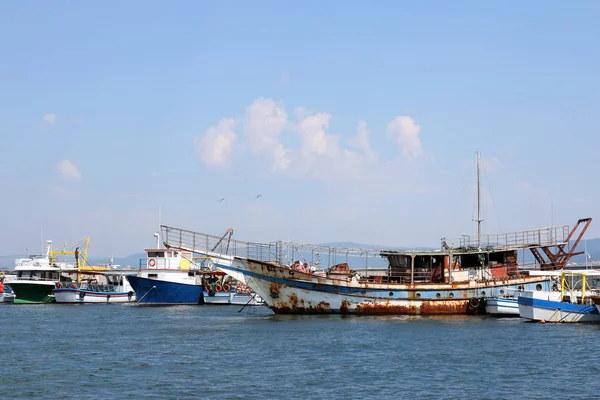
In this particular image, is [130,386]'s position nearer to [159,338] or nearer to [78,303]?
[159,338]

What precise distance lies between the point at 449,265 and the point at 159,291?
3123 cm

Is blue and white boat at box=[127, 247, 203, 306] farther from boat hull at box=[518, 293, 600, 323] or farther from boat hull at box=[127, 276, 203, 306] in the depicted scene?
boat hull at box=[518, 293, 600, 323]

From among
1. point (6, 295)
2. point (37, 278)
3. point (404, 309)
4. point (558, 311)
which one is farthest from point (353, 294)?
point (6, 295)

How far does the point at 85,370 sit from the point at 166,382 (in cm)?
463

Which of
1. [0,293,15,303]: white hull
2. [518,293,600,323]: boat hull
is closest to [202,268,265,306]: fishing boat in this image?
[0,293,15,303]: white hull

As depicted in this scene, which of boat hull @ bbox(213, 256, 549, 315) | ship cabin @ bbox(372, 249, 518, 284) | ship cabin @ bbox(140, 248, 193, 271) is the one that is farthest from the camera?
ship cabin @ bbox(140, 248, 193, 271)

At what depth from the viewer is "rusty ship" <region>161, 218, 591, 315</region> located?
49.5 meters

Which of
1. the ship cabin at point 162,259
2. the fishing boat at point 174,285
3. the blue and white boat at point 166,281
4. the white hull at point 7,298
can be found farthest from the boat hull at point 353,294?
the white hull at point 7,298

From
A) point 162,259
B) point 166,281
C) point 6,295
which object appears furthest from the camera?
point 6,295

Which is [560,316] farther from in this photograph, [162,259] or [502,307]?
[162,259]

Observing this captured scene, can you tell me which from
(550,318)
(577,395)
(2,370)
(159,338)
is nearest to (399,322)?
(550,318)

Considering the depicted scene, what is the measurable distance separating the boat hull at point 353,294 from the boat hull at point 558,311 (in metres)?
4.68

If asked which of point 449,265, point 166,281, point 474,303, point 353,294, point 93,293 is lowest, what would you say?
point 93,293

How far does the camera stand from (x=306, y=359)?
3178cm
